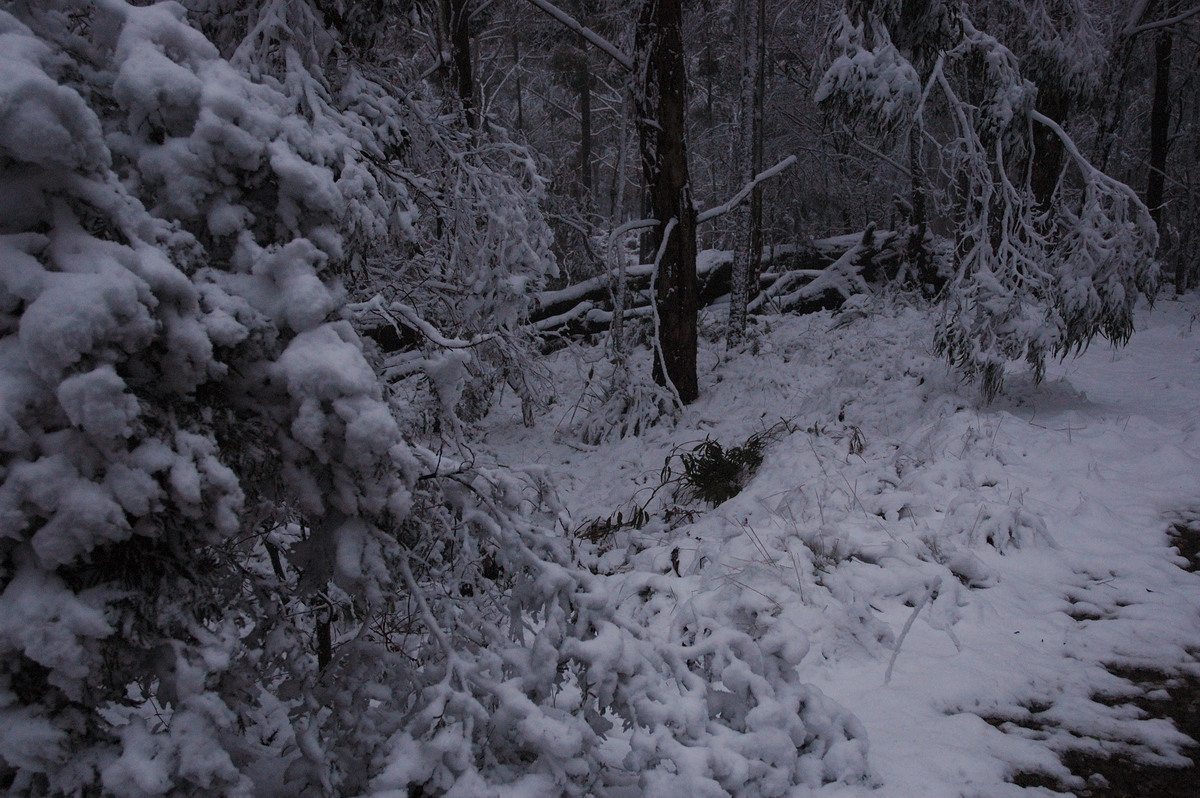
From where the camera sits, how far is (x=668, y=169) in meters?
7.94

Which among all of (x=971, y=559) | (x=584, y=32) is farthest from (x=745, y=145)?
(x=971, y=559)

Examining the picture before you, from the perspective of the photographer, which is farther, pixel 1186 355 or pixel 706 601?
pixel 1186 355

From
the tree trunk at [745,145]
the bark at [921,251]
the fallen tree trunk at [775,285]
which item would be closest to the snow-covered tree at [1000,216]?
the tree trunk at [745,145]

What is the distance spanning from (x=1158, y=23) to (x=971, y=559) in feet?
32.6

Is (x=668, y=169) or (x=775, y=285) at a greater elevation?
(x=668, y=169)

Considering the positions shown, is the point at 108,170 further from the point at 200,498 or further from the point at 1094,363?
the point at 1094,363

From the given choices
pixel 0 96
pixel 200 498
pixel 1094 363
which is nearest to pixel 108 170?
pixel 0 96

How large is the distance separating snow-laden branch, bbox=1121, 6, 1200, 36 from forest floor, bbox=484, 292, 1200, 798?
4640 mm

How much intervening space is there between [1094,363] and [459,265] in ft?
27.7

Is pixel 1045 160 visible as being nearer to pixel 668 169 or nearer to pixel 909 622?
pixel 668 169

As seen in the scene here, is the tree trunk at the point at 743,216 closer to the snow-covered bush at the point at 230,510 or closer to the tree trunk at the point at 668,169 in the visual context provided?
the tree trunk at the point at 668,169

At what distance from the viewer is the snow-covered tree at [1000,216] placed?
19.9 feet

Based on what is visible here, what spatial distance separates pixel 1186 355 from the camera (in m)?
8.91

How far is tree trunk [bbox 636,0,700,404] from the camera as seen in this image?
7.66m
